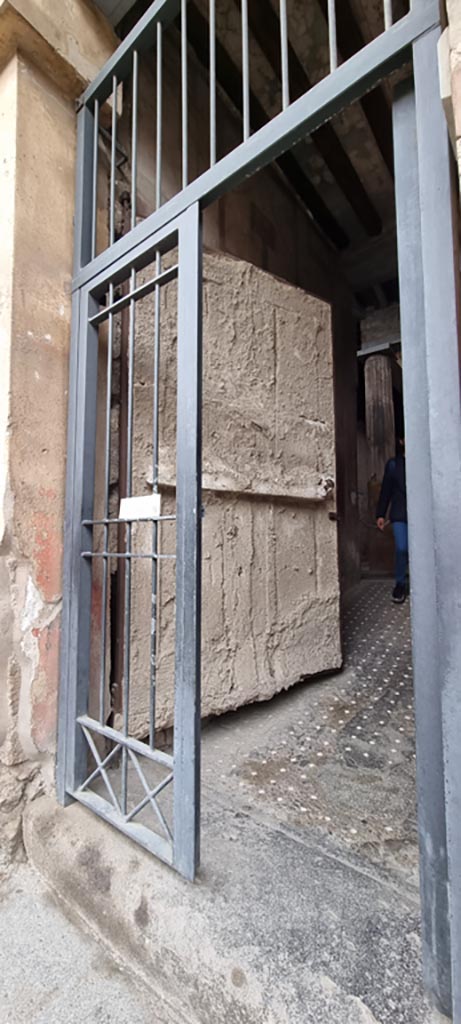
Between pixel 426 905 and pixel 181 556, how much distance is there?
3.18 ft

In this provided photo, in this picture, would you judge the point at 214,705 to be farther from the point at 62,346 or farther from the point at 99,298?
the point at 99,298

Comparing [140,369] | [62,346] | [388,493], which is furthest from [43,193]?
[388,493]

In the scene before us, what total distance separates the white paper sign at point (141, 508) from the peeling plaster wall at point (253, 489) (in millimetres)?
507

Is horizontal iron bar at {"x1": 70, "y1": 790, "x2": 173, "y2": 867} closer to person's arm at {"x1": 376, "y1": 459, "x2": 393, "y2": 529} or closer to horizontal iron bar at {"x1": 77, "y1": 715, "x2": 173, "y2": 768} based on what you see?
horizontal iron bar at {"x1": 77, "y1": 715, "x2": 173, "y2": 768}

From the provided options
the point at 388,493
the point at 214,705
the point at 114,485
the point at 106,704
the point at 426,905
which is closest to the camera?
the point at 426,905

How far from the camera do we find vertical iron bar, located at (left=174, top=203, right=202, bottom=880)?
1.28 metres

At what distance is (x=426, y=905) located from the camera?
0.91 metres

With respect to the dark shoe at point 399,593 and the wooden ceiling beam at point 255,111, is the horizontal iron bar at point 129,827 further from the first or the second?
the wooden ceiling beam at point 255,111

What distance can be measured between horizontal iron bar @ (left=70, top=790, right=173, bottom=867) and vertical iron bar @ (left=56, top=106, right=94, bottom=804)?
0.08m

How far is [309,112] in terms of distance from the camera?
1.19 metres

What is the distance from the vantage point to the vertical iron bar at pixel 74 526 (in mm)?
1680

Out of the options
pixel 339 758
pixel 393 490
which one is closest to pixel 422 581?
pixel 339 758

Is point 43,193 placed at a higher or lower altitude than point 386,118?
lower

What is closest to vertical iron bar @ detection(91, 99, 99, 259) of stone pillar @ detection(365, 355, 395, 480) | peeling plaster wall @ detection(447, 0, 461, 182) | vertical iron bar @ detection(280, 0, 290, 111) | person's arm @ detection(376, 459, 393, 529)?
vertical iron bar @ detection(280, 0, 290, 111)
